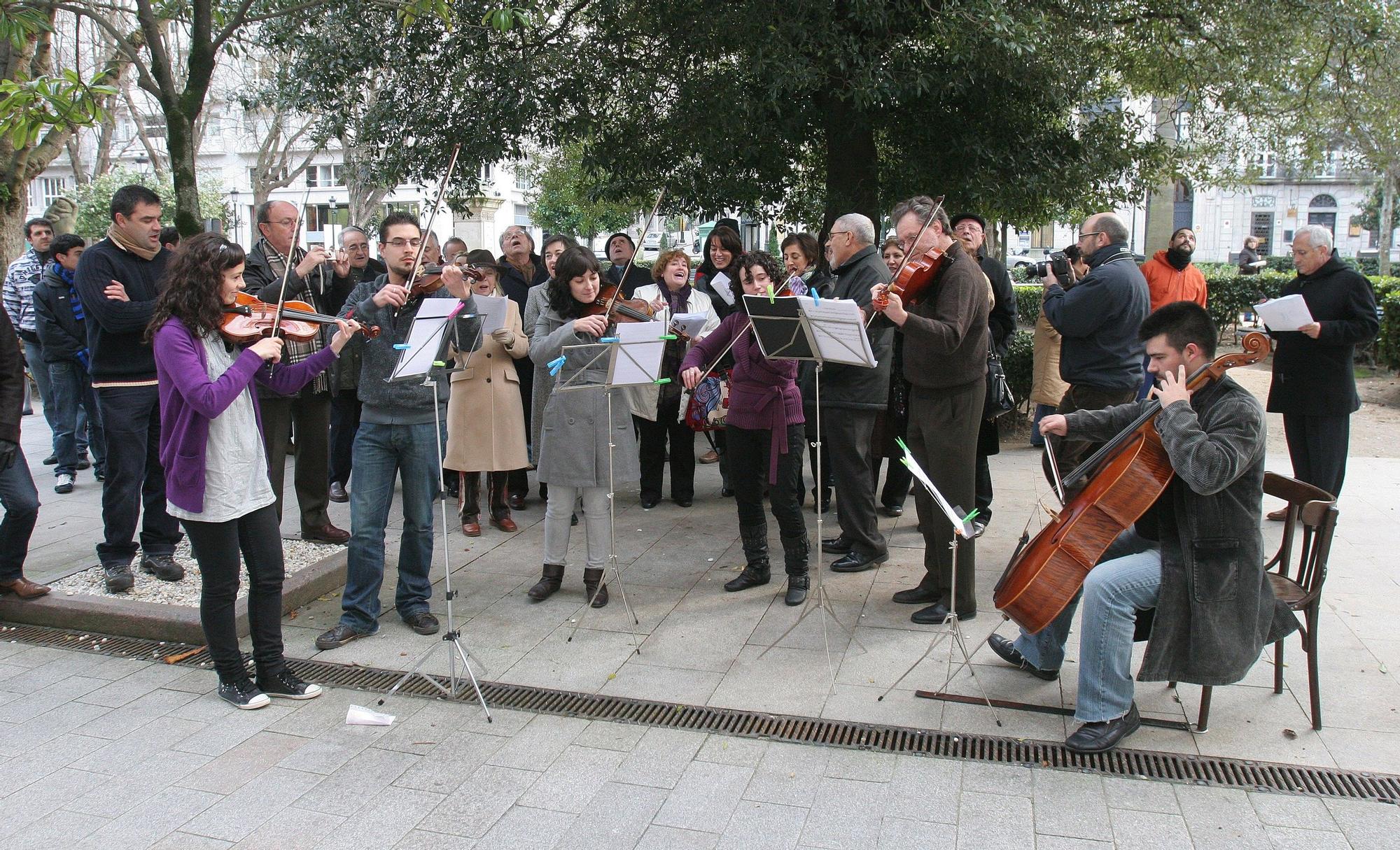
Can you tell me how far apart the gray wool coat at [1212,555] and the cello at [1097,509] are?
2.8 inches

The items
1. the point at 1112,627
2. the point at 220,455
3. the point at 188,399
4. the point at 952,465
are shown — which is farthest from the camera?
the point at 952,465

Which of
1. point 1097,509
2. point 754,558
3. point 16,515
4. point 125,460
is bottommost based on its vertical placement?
point 754,558

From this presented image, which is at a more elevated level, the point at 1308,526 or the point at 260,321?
the point at 260,321

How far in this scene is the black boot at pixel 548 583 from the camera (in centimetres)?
532

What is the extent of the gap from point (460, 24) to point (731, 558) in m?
4.55

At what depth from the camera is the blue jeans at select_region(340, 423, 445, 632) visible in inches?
190

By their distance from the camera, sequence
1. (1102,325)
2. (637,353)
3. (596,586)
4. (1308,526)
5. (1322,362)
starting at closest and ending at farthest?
(1308,526) < (637,353) < (596,586) < (1102,325) < (1322,362)

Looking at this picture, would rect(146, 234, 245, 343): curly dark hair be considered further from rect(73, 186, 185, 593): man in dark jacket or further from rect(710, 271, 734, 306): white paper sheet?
rect(710, 271, 734, 306): white paper sheet

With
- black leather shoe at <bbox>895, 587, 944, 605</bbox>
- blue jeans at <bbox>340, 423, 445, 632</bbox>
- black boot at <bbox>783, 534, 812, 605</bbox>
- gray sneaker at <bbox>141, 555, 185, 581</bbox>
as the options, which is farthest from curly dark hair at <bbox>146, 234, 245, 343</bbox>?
black leather shoe at <bbox>895, 587, 944, 605</bbox>

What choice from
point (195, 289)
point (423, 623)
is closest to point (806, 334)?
point (423, 623)

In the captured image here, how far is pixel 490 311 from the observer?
4.84m

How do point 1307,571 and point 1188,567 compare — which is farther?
point 1307,571

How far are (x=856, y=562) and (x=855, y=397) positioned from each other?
3.24 feet

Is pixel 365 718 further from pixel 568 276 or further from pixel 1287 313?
pixel 1287 313
